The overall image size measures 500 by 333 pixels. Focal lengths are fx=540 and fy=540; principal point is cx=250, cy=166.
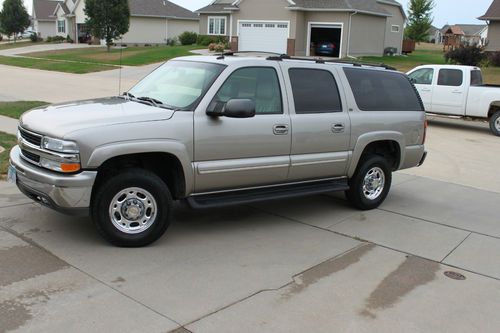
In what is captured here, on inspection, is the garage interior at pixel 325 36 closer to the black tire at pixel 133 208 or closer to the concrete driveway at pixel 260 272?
the concrete driveway at pixel 260 272

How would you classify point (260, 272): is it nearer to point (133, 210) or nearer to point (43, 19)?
point (133, 210)

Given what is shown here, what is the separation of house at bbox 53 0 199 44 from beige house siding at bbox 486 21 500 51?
111 ft

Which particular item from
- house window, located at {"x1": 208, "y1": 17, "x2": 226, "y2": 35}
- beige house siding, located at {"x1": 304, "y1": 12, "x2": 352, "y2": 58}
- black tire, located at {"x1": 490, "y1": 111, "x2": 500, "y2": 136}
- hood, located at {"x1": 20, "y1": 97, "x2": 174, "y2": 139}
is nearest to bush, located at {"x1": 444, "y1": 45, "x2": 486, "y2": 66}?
beige house siding, located at {"x1": 304, "y1": 12, "x2": 352, "y2": 58}

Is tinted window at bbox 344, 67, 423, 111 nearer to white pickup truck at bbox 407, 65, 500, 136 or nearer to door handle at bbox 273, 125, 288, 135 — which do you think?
door handle at bbox 273, 125, 288, 135

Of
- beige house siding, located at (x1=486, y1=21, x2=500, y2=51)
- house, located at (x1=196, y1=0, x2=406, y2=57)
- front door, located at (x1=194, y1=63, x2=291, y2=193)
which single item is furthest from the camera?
house, located at (x1=196, y1=0, x2=406, y2=57)

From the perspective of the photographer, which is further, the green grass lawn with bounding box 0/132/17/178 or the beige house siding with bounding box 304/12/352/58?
the beige house siding with bounding box 304/12/352/58

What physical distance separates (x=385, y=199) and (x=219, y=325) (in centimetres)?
462

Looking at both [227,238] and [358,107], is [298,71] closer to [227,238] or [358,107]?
[358,107]

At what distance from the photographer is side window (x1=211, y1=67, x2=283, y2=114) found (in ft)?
19.1

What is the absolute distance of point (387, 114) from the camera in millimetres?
7191

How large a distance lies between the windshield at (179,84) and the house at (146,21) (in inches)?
1981

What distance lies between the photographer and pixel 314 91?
21.3 feet

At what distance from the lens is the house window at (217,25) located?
47.4m

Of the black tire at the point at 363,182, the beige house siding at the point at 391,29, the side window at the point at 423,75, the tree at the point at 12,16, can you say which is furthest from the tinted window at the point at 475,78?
the tree at the point at 12,16
